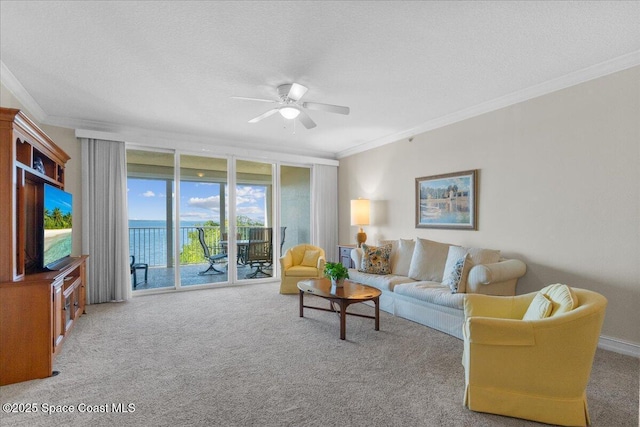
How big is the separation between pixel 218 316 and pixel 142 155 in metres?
3.04

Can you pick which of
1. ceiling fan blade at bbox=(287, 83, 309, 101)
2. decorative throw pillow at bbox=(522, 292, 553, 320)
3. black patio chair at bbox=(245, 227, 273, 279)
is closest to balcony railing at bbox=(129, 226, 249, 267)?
black patio chair at bbox=(245, 227, 273, 279)

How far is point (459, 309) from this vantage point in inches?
127

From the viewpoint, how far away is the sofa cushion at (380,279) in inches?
161

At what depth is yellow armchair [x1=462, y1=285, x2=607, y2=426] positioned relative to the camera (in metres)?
1.85

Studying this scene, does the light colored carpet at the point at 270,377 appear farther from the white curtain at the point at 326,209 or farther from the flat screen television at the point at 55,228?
the white curtain at the point at 326,209

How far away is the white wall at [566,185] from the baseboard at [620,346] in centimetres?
4

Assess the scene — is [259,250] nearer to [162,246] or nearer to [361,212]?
[162,246]

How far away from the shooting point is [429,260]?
13.8ft

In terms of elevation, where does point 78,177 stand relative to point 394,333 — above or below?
above

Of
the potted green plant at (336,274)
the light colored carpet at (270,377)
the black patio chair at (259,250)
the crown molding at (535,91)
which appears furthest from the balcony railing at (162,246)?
the crown molding at (535,91)

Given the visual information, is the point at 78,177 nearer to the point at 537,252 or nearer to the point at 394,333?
the point at 394,333

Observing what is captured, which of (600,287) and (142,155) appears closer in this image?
(600,287)

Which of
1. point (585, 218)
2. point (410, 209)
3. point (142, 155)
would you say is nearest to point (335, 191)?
point (410, 209)

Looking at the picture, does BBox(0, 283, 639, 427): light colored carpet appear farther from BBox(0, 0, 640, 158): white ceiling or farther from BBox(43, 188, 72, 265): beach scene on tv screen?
BBox(0, 0, 640, 158): white ceiling
